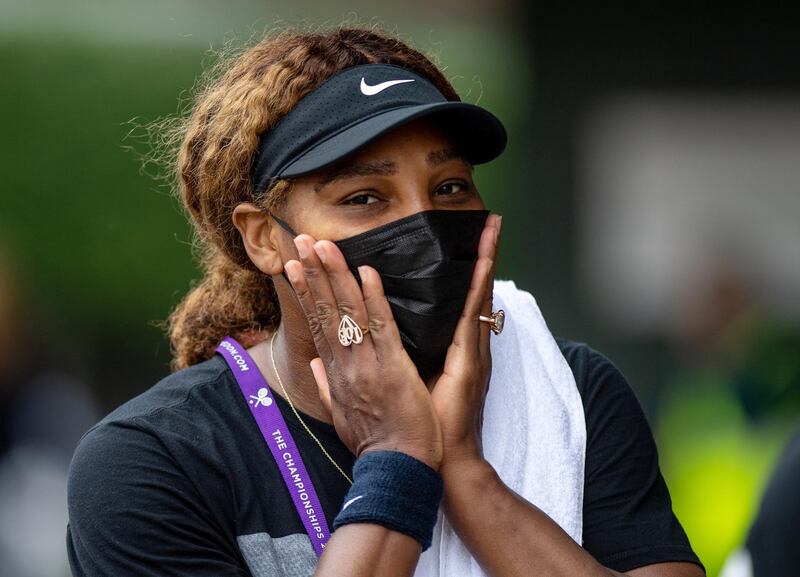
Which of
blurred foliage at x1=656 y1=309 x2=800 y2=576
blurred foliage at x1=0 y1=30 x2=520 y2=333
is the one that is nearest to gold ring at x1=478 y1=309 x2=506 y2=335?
blurred foliage at x1=656 y1=309 x2=800 y2=576

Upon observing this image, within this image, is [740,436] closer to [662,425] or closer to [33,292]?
[662,425]

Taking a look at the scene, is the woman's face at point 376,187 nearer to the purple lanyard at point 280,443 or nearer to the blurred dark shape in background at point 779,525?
the purple lanyard at point 280,443

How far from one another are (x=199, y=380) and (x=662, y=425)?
13.2 ft

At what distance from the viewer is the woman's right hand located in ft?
8.25

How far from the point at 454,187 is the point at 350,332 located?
0.45 m

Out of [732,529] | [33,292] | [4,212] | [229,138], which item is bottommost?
[732,529]

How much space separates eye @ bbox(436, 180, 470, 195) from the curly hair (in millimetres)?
329

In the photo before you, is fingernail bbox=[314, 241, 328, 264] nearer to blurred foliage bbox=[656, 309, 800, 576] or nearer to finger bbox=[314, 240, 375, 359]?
finger bbox=[314, 240, 375, 359]

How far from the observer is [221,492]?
8.36 ft

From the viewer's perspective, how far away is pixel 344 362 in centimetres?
259

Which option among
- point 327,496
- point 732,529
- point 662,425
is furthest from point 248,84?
point 662,425

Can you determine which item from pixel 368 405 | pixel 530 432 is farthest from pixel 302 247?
pixel 530 432

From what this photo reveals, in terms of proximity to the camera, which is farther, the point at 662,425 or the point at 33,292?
the point at 33,292

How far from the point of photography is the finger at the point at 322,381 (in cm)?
265
